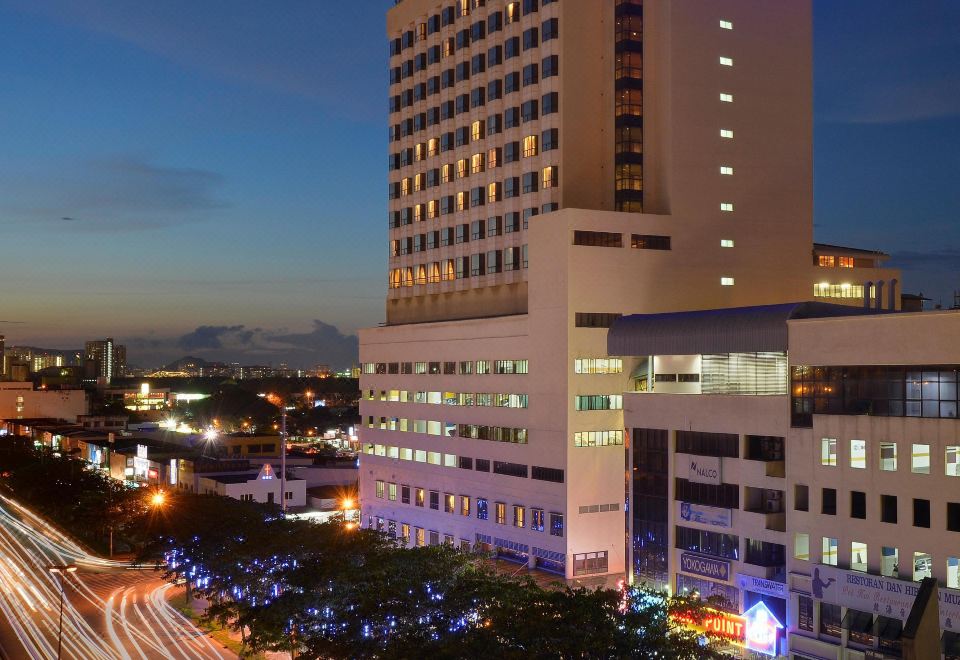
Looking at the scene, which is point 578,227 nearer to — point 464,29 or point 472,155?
point 472,155

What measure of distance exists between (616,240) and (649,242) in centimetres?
Result: 349

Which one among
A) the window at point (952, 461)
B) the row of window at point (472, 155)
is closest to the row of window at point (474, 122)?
the row of window at point (472, 155)

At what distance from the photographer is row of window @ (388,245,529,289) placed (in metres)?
99.7

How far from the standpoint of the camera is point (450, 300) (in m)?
111

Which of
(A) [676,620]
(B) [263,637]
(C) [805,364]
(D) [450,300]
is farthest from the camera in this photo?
(D) [450,300]

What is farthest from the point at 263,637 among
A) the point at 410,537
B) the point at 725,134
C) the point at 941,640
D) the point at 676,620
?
the point at 725,134

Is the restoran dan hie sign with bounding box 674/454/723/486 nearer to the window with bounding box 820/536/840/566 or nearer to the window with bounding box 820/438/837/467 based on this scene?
the window with bounding box 820/438/837/467

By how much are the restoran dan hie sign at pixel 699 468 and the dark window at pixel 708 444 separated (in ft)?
1.39

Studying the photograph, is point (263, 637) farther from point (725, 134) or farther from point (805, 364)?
point (725, 134)

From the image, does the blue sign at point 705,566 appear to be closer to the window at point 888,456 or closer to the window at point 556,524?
the window at point 888,456

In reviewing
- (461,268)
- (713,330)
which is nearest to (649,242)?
(713,330)

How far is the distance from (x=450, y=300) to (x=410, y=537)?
26.8m

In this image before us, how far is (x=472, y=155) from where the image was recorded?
4205 inches

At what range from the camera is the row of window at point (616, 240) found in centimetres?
8844
